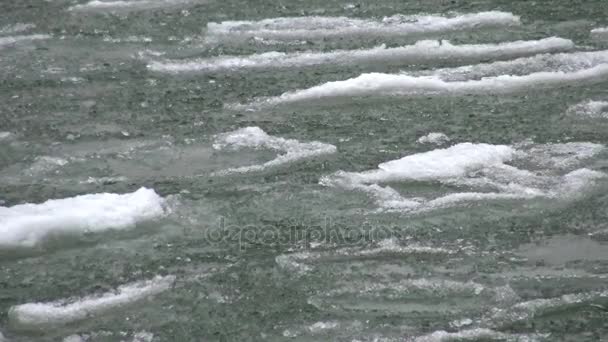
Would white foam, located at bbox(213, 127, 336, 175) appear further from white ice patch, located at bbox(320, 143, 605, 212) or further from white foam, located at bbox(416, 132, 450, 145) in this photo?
white foam, located at bbox(416, 132, 450, 145)

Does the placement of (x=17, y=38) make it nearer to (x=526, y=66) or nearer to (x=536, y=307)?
(x=526, y=66)

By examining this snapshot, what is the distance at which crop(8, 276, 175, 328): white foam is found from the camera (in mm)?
3268

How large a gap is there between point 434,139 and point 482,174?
0.41m

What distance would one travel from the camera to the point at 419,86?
5031 mm

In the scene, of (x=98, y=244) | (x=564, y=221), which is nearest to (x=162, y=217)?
(x=98, y=244)

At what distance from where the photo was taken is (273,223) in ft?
12.7

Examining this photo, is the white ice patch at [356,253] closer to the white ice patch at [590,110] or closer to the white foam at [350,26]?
the white ice patch at [590,110]

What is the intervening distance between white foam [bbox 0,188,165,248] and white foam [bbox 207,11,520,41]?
209 cm

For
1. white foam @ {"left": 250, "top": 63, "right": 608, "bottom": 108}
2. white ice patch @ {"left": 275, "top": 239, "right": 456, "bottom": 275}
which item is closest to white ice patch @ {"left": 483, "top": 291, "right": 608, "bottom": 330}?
white ice patch @ {"left": 275, "top": 239, "right": 456, "bottom": 275}

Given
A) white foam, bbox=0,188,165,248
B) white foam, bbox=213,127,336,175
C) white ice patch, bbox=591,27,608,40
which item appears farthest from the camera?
white ice patch, bbox=591,27,608,40

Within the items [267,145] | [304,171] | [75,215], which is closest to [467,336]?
[304,171]

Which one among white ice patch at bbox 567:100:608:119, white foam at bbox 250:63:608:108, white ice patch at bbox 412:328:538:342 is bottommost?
white ice patch at bbox 412:328:538:342

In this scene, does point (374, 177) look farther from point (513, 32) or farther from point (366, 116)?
point (513, 32)

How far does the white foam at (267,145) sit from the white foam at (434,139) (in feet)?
1.67
